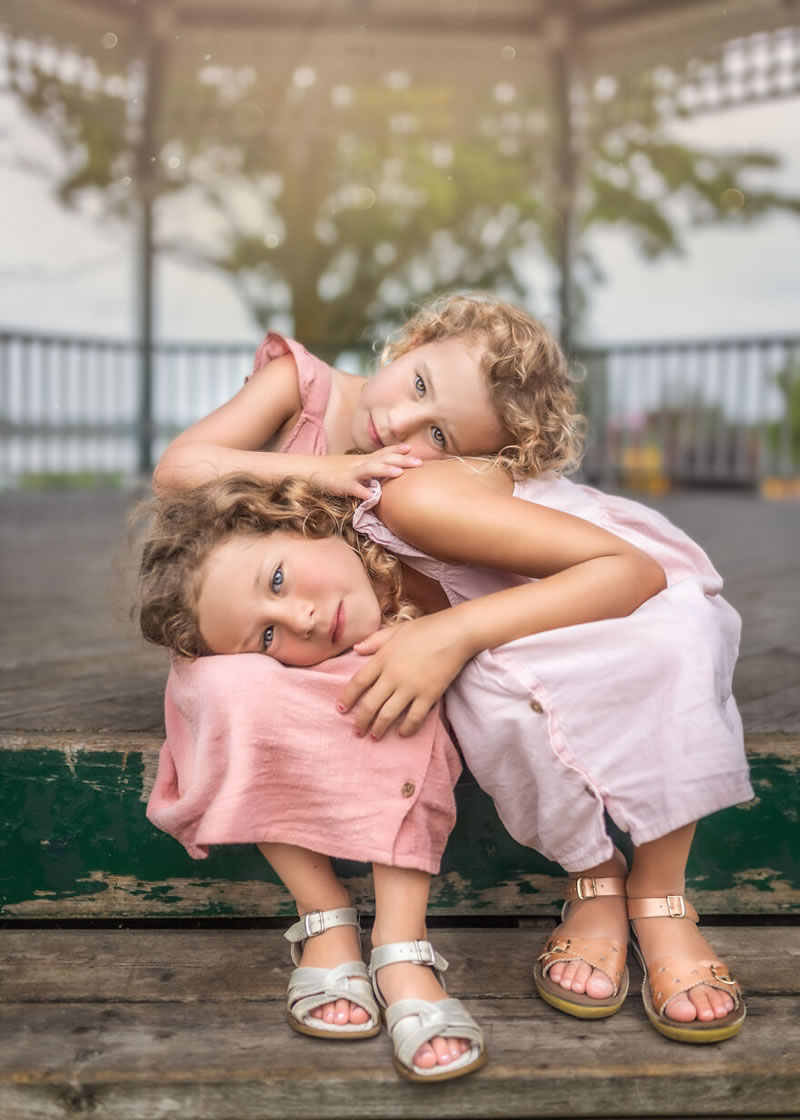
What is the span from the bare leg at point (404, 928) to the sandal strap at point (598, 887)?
18 cm

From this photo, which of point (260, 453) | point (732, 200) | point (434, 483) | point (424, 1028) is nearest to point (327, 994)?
point (424, 1028)

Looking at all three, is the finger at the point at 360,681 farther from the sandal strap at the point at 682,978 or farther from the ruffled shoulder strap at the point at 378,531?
the sandal strap at the point at 682,978

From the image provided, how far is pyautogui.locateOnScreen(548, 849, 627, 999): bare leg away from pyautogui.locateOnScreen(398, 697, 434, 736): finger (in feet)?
0.81

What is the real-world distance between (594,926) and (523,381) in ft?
2.09

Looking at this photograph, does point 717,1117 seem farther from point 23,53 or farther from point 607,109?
point 607,109

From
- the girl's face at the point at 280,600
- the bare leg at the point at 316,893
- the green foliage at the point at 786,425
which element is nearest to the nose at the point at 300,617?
the girl's face at the point at 280,600

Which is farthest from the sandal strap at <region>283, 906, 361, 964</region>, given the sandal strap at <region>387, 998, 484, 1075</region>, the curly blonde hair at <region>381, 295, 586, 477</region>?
the curly blonde hair at <region>381, 295, 586, 477</region>

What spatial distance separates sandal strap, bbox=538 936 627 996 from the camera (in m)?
1.07

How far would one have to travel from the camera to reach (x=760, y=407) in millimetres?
6496

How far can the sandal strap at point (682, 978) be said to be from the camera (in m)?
1.03

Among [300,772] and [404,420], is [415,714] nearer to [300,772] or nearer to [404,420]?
[300,772]

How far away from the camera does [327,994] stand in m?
1.01

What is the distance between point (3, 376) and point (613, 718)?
17.3 ft

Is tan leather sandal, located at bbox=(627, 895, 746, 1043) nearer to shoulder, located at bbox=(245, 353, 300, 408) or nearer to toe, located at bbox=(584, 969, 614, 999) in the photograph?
toe, located at bbox=(584, 969, 614, 999)
